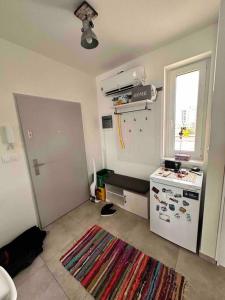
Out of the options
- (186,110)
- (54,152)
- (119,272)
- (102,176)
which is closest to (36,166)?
(54,152)

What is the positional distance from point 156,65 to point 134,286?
8.76 ft

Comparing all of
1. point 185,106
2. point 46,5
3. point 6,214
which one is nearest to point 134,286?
point 6,214

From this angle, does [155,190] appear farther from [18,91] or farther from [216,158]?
[18,91]

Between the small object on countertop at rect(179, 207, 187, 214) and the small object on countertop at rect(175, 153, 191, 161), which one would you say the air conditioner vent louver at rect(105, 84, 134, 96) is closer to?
the small object on countertop at rect(175, 153, 191, 161)

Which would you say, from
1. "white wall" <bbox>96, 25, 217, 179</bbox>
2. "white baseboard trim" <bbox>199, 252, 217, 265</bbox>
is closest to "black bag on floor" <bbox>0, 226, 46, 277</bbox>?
"white wall" <bbox>96, 25, 217, 179</bbox>

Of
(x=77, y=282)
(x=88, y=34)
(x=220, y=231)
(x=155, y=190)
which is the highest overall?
(x=88, y=34)

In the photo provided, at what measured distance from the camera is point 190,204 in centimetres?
142

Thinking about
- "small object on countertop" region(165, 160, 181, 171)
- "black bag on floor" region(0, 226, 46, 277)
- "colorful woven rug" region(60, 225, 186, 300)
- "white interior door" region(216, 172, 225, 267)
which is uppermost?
"small object on countertop" region(165, 160, 181, 171)

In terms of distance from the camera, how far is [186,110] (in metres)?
1.86

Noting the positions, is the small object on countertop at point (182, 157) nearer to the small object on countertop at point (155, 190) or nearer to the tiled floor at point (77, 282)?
the small object on countertop at point (155, 190)

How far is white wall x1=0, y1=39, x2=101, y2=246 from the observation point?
63.3 inches

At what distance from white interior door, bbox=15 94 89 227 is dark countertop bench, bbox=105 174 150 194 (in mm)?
603

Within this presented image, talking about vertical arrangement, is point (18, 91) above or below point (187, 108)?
above

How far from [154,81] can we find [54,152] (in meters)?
1.91
